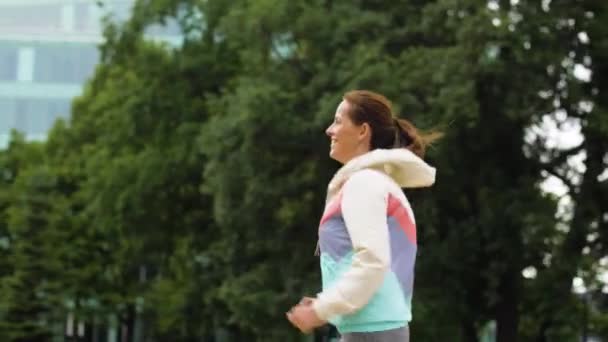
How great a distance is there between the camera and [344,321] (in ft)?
12.3

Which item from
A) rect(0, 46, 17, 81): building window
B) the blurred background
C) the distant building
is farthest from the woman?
rect(0, 46, 17, 81): building window

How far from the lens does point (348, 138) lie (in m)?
3.91

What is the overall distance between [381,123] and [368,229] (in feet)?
1.38

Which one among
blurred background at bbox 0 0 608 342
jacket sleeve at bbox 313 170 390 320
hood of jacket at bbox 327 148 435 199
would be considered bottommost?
jacket sleeve at bbox 313 170 390 320

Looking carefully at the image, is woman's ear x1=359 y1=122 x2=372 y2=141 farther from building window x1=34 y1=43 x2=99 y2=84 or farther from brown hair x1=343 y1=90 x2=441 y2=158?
building window x1=34 y1=43 x2=99 y2=84

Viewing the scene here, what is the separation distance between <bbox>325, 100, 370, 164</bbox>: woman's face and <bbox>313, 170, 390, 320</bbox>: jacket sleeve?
25cm

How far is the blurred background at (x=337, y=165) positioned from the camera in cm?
2378

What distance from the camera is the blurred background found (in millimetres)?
23781

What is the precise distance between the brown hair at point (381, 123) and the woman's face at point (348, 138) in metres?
0.02

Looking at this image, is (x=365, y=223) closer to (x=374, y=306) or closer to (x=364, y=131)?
(x=374, y=306)

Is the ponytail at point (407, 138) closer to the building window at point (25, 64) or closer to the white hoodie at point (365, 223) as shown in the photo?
the white hoodie at point (365, 223)

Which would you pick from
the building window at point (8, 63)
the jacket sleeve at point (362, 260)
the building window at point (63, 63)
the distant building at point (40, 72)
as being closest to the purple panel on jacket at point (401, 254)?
the jacket sleeve at point (362, 260)

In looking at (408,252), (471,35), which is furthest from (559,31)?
(408,252)

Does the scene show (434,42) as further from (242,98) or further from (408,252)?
(408,252)
